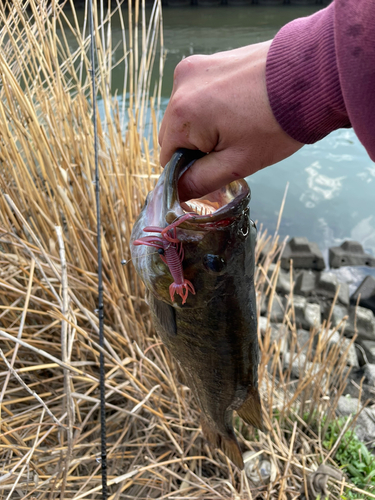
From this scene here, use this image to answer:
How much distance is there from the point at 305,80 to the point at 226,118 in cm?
18

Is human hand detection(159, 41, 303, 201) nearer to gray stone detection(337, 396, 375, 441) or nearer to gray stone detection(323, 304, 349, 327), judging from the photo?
gray stone detection(337, 396, 375, 441)

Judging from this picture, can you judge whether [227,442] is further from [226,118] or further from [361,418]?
[361,418]

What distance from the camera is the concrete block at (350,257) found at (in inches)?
229

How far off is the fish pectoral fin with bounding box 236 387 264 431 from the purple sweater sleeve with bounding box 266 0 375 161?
38.2 inches

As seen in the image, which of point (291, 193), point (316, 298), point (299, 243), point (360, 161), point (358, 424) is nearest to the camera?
point (358, 424)

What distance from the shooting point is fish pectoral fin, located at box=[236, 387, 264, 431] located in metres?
1.39

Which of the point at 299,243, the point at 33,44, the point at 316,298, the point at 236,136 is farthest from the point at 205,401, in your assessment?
the point at 299,243

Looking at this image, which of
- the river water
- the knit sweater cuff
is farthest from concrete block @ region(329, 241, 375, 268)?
the knit sweater cuff

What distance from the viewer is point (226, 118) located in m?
0.82

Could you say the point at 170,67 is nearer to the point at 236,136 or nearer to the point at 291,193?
the point at 291,193

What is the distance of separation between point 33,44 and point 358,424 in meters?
3.25

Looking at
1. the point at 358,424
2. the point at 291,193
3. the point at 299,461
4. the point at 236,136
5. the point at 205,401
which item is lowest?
the point at 291,193

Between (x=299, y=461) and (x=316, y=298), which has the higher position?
(x=299, y=461)

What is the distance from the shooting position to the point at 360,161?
27.6 feet
